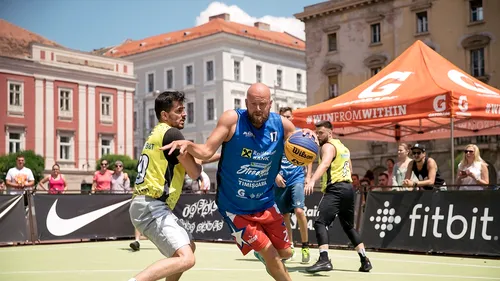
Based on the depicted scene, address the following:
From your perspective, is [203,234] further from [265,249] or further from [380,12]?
[380,12]

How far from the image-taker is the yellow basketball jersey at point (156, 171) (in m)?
6.28

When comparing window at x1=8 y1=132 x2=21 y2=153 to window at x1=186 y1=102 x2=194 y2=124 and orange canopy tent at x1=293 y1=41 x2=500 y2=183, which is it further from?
orange canopy tent at x1=293 y1=41 x2=500 y2=183

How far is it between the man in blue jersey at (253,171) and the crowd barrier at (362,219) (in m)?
5.28

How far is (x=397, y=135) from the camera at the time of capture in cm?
1814

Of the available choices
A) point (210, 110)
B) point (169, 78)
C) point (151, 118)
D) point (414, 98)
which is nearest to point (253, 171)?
point (414, 98)

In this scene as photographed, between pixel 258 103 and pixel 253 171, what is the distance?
621mm

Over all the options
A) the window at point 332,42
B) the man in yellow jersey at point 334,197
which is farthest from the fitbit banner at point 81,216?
the window at point 332,42

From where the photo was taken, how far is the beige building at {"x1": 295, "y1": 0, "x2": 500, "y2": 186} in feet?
143

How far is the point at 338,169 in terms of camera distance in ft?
32.8

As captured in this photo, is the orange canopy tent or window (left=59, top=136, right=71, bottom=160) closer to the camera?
the orange canopy tent

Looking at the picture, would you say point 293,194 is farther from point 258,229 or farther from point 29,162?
point 29,162

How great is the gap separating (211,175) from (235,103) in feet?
26.1

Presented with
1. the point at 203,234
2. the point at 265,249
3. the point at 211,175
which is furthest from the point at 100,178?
the point at 211,175

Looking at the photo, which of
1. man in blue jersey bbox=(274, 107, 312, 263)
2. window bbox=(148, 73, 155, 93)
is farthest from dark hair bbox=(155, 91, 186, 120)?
window bbox=(148, 73, 155, 93)
